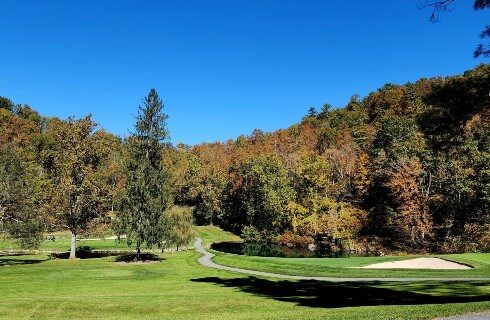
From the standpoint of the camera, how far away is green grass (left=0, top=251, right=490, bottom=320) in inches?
550

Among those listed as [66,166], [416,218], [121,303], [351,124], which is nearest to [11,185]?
[66,166]

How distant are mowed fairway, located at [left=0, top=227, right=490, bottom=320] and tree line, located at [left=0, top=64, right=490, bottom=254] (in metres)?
6.61

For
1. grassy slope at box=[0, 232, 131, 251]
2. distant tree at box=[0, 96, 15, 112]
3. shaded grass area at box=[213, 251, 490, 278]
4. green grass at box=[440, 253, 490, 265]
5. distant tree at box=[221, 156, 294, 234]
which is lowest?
grassy slope at box=[0, 232, 131, 251]

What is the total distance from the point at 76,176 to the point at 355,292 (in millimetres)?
33336

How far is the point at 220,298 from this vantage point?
18.8 m

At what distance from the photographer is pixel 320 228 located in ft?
199

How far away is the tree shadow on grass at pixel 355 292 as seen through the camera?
17031 millimetres

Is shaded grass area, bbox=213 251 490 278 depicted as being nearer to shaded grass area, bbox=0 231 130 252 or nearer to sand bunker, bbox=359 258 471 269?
sand bunker, bbox=359 258 471 269

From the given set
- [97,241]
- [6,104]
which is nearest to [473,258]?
[97,241]

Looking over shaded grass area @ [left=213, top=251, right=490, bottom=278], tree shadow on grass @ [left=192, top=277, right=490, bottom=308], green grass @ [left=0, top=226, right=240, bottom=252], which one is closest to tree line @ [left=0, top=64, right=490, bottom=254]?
green grass @ [left=0, top=226, right=240, bottom=252]

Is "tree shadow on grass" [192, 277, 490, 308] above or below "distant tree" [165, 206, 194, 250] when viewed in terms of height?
below

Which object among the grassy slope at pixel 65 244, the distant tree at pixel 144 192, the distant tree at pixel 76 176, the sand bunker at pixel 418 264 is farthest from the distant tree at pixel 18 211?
the sand bunker at pixel 418 264

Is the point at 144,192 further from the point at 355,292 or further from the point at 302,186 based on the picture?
the point at 302,186

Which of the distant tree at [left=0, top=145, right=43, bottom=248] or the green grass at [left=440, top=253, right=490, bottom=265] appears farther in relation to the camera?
the distant tree at [left=0, top=145, right=43, bottom=248]
